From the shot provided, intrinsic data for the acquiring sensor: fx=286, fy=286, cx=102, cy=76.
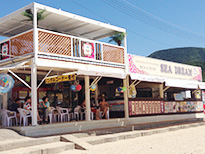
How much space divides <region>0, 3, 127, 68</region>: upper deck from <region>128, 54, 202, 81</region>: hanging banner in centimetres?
127

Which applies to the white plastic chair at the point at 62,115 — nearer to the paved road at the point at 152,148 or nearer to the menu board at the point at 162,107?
the menu board at the point at 162,107

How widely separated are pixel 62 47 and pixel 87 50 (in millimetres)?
1395

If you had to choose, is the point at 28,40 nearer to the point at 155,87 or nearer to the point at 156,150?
the point at 156,150

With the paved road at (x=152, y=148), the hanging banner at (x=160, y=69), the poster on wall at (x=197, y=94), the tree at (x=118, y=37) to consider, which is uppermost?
the tree at (x=118, y=37)

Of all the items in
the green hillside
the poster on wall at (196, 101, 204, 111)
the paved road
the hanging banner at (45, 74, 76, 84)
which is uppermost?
the green hillside

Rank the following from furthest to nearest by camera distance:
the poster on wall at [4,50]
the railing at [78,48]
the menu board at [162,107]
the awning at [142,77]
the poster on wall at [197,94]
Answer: the poster on wall at [197,94]
the menu board at [162,107]
the awning at [142,77]
the poster on wall at [4,50]
the railing at [78,48]

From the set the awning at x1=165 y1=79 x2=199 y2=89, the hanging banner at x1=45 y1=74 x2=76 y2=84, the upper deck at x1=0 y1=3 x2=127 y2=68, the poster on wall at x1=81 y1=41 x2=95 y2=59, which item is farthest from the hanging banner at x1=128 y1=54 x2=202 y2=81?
the hanging banner at x1=45 y1=74 x2=76 y2=84

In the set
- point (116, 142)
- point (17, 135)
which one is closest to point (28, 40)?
point (17, 135)

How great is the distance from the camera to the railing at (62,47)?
10734 mm

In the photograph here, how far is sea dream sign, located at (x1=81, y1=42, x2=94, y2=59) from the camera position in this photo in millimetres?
12219

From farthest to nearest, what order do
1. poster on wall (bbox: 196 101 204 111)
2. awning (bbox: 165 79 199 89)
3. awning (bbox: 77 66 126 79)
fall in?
poster on wall (bbox: 196 101 204 111) → awning (bbox: 165 79 199 89) → awning (bbox: 77 66 126 79)

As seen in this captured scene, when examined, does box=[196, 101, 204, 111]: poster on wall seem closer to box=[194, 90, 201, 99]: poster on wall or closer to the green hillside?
box=[194, 90, 201, 99]: poster on wall

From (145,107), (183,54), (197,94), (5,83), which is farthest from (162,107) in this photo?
(183,54)

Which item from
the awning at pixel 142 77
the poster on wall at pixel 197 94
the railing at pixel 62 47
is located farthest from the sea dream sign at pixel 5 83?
the poster on wall at pixel 197 94
